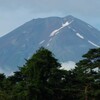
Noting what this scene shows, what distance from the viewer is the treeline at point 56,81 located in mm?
45406

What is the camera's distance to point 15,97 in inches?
1898

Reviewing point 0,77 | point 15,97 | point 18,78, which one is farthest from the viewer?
point 0,77

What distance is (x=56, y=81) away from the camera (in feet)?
165

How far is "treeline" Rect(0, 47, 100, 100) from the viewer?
4541 centimetres

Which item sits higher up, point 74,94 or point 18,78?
point 18,78

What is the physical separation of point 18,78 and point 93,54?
17.2 m

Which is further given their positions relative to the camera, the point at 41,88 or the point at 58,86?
the point at 58,86

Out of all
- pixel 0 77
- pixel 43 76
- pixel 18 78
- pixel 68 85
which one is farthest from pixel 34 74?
pixel 0 77

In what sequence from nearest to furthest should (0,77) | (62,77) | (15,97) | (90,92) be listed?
(90,92), (15,97), (62,77), (0,77)

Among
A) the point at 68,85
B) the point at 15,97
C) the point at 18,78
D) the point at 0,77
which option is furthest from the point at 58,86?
the point at 0,77

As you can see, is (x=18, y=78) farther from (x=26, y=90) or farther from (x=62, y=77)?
(x=26, y=90)

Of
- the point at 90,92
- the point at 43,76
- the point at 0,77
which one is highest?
the point at 0,77

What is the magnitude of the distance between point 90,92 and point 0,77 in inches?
964

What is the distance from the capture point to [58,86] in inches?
2002
